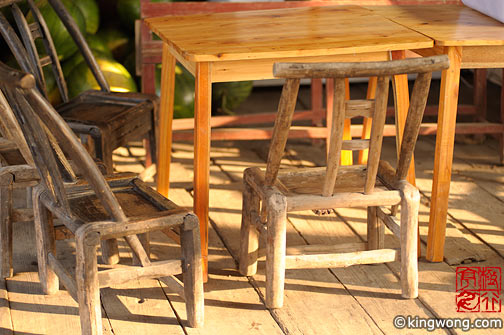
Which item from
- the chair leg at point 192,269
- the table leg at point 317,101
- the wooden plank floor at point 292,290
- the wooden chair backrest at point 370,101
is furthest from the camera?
the table leg at point 317,101

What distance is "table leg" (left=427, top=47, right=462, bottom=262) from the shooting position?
2.43m

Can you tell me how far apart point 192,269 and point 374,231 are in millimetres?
715

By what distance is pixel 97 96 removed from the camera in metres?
3.17

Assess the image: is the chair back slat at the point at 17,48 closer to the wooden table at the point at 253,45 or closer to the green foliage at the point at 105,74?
the wooden table at the point at 253,45

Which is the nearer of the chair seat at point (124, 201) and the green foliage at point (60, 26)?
the chair seat at point (124, 201)

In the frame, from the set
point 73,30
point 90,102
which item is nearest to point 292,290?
point 90,102

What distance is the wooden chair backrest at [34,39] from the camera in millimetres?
2791

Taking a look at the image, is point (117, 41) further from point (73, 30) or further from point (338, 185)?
Answer: point (338, 185)

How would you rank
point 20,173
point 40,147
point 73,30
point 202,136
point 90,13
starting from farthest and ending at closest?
point 90,13, point 73,30, point 20,173, point 202,136, point 40,147

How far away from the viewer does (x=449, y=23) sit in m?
2.64

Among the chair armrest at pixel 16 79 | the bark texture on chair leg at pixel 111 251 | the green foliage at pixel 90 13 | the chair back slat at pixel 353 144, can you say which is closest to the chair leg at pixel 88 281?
the chair armrest at pixel 16 79

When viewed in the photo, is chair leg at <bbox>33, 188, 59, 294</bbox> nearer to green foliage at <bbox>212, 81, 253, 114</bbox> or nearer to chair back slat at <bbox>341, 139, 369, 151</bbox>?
chair back slat at <bbox>341, 139, 369, 151</bbox>

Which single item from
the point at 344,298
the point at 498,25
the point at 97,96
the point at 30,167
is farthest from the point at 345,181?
the point at 97,96

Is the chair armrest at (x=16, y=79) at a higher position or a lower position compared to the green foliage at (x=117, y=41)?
higher
